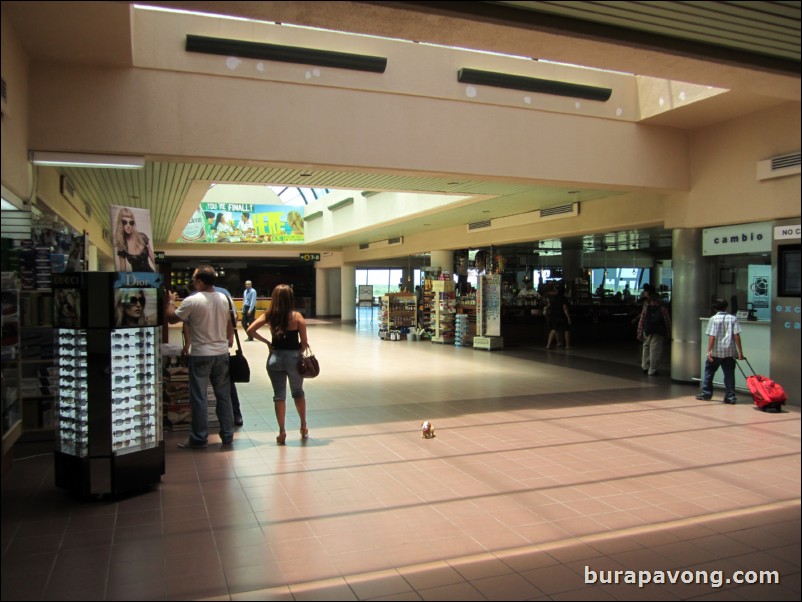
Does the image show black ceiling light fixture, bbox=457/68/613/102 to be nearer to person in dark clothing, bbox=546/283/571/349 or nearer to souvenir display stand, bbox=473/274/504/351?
souvenir display stand, bbox=473/274/504/351

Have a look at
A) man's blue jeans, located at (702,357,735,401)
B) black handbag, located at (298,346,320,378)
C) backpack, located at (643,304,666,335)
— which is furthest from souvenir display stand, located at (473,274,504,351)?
black handbag, located at (298,346,320,378)

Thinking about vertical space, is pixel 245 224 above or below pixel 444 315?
above

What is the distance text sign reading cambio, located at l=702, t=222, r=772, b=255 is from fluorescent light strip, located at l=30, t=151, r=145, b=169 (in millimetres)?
7580

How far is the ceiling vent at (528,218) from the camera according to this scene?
11.8 m

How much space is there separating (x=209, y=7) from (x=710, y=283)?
27.6ft

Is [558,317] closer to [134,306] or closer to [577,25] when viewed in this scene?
[134,306]

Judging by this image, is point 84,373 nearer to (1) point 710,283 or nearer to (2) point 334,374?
(2) point 334,374

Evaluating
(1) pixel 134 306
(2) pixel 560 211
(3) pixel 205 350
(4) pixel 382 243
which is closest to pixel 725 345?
(2) pixel 560 211

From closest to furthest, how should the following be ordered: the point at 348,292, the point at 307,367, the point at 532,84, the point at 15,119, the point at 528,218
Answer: the point at 15,119
the point at 307,367
the point at 532,84
the point at 528,218
the point at 348,292

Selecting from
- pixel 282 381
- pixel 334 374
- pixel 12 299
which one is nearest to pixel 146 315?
pixel 12 299

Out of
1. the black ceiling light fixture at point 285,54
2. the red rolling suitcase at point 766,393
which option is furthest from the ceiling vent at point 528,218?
the black ceiling light fixture at point 285,54

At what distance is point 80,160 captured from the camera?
6195 mm

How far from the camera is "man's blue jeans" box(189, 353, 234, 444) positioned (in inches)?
223

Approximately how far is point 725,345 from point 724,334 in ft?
0.44
